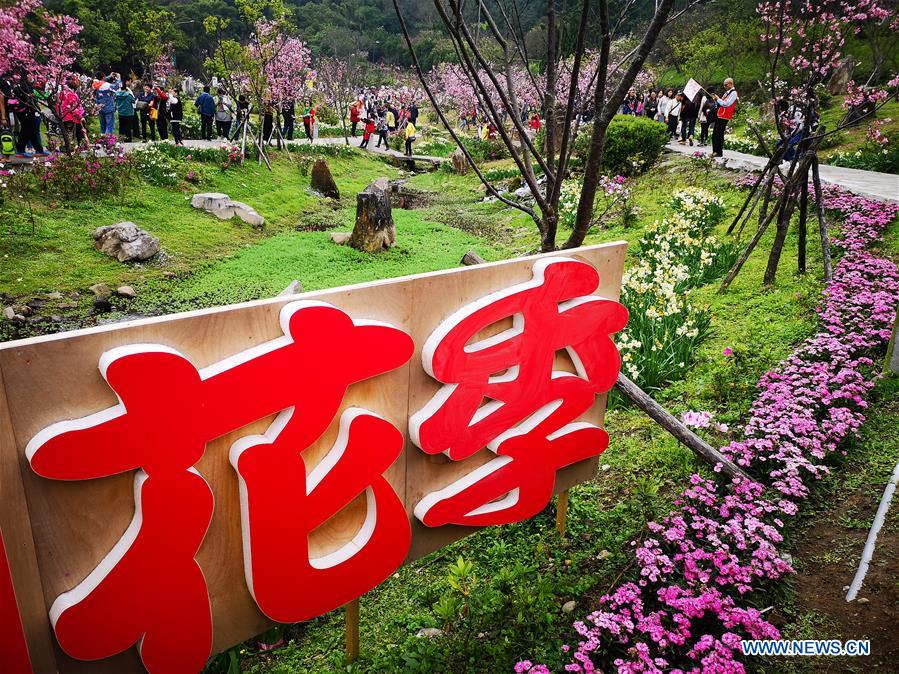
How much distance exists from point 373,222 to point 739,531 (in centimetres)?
757

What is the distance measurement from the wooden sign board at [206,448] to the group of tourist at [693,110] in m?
9.69

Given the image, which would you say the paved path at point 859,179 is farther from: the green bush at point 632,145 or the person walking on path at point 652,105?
the person walking on path at point 652,105

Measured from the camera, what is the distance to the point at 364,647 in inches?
94.1

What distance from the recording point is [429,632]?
2.45 meters

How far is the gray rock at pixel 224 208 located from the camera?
10266mm

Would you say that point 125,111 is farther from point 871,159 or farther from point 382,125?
point 871,159

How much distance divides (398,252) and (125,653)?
794 centimetres

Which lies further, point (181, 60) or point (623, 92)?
point (181, 60)

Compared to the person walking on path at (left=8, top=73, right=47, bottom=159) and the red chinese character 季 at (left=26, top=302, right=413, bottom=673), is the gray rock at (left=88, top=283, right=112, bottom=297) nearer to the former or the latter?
the person walking on path at (left=8, top=73, right=47, bottom=159)

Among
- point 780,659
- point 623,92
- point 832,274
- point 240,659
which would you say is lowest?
point 240,659

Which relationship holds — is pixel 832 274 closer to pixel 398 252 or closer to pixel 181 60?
pixel 398 252

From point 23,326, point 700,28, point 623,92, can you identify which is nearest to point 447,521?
point 623,92

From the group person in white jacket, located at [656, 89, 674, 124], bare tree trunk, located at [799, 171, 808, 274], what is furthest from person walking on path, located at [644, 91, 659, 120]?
bare tree trunk, located at [799, 171, 808, 274]

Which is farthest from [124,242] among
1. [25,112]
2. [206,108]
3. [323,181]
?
[206,108]
